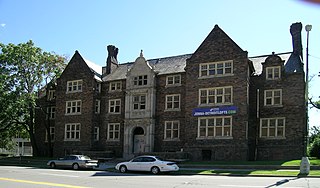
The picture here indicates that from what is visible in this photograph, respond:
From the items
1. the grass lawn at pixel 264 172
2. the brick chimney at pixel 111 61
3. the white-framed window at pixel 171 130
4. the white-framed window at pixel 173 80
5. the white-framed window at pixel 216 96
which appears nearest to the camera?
the grass lawn at pixel 264 172

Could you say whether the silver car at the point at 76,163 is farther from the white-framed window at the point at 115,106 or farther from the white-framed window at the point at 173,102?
the white-framed window at the point at 115,106

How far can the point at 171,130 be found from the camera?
3888 centimetres

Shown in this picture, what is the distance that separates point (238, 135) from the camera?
108ft

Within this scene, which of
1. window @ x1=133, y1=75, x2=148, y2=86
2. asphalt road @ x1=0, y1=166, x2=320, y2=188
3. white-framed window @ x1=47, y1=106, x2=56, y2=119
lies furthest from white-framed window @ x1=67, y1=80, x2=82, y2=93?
asphalt road @ x1=0, y1=166, x2=320, y2=188

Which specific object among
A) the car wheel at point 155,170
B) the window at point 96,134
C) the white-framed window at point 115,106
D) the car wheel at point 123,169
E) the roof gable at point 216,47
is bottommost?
the car wheel at point 123,169

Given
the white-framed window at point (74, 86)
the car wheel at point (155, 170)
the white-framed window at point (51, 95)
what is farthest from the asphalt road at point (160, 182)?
the white-framed window at point (51, 95)

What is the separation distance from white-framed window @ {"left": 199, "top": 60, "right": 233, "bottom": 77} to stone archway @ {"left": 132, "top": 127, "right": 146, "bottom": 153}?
990cm

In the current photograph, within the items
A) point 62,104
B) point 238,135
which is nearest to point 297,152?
point 238,135

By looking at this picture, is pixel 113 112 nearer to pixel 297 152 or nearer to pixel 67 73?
pixel 67 73

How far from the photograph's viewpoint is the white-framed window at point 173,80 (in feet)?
129

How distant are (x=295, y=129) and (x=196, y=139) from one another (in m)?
8.86

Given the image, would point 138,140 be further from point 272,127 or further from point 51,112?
point 51,112

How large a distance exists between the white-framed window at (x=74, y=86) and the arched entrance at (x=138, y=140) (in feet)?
29.0

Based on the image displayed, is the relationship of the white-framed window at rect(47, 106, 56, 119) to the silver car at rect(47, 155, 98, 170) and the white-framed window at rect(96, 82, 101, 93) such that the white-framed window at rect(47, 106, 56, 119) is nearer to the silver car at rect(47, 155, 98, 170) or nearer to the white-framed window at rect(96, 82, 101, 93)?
the white-framed window at rect(96, 82, 101, 93)
